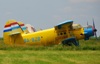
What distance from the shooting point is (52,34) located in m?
24.9

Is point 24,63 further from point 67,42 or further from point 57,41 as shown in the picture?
point 57,41

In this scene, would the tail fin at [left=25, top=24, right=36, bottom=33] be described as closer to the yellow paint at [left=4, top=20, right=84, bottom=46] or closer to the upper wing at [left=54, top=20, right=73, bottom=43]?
the yellow paint at [left=4, top=20, right=84, bottom=46]

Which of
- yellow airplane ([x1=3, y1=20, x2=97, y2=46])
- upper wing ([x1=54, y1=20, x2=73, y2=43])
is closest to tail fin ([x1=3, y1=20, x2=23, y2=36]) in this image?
yellow airplane ([x1=3, y1=20, x2=97, y2=46])

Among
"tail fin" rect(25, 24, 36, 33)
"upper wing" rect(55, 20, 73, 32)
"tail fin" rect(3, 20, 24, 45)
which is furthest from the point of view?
"tail fin" rect(25, 24, 36, 33)

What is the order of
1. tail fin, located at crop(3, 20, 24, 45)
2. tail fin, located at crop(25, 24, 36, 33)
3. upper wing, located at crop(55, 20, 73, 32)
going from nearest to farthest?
upper wing, located at crop(55, 20, 73, 32) < tail fin, located at crop(3, 20, 24, 45) < tail fin, located at crop(25, 24, 36, 33)

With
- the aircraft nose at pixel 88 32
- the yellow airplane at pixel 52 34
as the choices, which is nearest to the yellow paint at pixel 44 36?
the yellow airplane at pixel 52 34

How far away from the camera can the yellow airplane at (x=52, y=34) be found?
24.1 m

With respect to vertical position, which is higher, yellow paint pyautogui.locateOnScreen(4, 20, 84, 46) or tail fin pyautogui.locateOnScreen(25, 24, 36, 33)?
tail fin pyautogui.locateOnScreen(25, 24, 36, 33)

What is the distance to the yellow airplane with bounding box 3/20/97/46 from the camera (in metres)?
24.1

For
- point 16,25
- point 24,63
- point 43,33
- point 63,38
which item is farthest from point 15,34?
point 24,63

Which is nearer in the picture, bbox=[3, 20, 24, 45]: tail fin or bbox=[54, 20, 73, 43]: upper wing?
bbox=[54, 20, 73, 43]: upper wing

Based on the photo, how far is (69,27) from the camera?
2438cm

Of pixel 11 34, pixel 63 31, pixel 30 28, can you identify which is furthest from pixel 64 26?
pixel 30 28

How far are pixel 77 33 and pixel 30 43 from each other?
4476 millimetres
